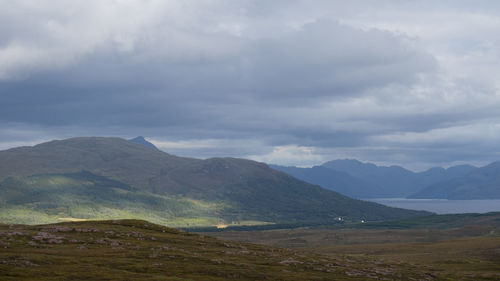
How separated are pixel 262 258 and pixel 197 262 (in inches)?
933

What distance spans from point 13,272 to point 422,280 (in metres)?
94.3

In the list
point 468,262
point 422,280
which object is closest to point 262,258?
point 422,280

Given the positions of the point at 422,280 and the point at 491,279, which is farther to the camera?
the point at 491,279

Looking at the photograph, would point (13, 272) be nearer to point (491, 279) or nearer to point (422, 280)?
point (422, 280)

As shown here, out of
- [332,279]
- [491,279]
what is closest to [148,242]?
[332,279]

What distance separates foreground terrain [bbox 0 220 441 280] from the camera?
280ft

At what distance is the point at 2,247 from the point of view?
101312 mm

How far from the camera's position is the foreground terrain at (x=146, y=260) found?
85312 millimetres

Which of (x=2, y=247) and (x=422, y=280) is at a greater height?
(x=2, y=247)

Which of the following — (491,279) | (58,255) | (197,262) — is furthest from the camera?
(491,279)

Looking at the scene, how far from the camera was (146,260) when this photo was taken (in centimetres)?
10269

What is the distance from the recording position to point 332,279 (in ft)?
353

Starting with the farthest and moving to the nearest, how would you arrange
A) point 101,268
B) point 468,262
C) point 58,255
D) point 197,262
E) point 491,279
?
1. point 468,262
2. point 491,279
3. point 197,262
4. point 58,255
5. point 101,268

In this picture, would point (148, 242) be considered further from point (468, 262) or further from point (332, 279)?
point (468, 262)
